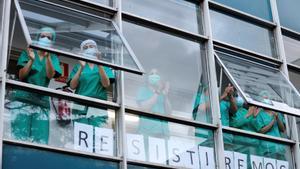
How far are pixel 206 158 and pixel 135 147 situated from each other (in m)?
1.02

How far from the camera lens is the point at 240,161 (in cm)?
803

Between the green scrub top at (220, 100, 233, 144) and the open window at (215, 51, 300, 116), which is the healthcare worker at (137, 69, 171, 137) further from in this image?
the open window at (215, 51, 300, 116)

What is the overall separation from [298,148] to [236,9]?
2.13 metres

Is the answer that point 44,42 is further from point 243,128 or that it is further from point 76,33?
point 243,128

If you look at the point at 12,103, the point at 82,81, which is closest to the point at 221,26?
the point at 82,81

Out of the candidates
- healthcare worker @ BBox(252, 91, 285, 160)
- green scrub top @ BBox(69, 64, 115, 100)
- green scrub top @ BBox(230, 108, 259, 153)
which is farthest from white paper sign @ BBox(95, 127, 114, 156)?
healthcare worker @ BBox(252, 91, 285, 160)

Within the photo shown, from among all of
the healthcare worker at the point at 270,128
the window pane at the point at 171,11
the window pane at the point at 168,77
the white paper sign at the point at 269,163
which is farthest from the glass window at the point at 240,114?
the window pane at the point at 171,11

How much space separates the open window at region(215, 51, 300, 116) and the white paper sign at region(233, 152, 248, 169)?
0.74 meters

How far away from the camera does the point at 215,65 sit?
27.5ft

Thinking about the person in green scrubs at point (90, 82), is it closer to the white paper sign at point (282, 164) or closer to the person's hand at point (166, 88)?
the person's hand at point (166, 88)

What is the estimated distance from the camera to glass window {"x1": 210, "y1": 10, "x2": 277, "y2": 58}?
885cm

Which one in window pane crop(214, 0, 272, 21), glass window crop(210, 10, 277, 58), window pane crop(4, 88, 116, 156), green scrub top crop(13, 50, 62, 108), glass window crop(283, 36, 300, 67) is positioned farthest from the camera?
glass window crop(283, 36, 300, 67)

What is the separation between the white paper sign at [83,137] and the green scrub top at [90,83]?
0.38 metres

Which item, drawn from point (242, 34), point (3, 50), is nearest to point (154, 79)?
point (242, 34)
